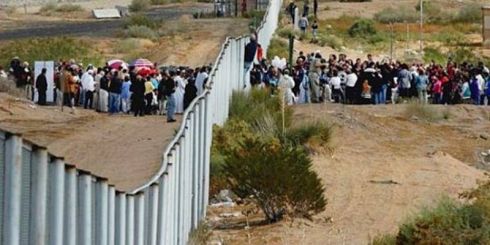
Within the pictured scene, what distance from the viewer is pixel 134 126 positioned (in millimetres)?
35562

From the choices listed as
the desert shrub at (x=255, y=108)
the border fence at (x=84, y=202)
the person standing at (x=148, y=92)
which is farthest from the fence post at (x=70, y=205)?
the person standing at (x=148, y=92)

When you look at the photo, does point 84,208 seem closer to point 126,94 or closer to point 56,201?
point 56,201

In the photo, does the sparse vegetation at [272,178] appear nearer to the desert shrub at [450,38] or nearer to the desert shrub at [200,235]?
the desert shrub at [200,235]

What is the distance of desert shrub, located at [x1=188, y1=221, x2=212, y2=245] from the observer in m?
17.1

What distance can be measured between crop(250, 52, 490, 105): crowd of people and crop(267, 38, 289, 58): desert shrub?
11.6 m

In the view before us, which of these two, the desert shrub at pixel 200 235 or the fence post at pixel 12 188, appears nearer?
the fence post at pixel 12 188

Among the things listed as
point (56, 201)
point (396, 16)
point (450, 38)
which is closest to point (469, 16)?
point (396, 16)

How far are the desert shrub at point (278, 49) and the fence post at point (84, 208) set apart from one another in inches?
1670

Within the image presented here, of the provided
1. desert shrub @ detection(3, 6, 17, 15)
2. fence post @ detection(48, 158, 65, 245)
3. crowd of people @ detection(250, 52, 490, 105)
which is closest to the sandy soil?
crowd of people @ detection(250, 52, 490, 105)

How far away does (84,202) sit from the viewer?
9180 mm

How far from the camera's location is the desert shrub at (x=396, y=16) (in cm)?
8381

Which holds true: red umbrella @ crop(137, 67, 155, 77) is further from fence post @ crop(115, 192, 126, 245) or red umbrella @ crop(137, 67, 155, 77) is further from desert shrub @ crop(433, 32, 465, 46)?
desert shrub @ crop(433, 32, 465, 46)

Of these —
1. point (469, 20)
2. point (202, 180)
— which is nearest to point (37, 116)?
point (202, 180)

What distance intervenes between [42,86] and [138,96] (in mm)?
3216
